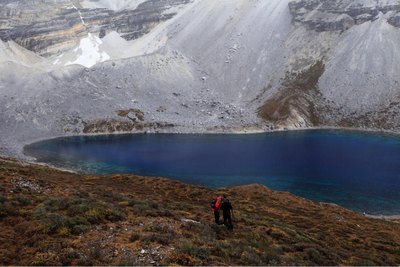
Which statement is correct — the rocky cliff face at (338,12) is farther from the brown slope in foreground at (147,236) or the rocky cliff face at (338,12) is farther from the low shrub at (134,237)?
the low shrub at (134,237)

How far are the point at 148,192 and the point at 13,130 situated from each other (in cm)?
8269

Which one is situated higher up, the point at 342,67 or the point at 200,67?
the point at 200,67

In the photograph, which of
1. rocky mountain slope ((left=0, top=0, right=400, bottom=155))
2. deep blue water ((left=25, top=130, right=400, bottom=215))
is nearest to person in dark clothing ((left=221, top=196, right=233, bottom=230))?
deep blue water ((left=25, top=130, right=400, bottom=215))

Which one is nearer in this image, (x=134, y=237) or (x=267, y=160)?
(x=134, y=237)

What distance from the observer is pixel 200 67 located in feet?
474

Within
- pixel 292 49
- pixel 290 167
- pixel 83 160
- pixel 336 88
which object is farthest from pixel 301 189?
pixel 292 49

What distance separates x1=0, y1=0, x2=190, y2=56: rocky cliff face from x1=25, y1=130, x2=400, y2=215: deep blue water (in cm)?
6985

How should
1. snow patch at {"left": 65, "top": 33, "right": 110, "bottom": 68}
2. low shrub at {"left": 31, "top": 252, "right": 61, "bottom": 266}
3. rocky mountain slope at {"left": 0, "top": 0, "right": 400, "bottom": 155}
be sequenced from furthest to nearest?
snow patch at {"left": 65, "top": 33, "right": 110, "bottom": 68}
rocky mountain slope at {"left": 0, "top": 0, "right": 400, "bottom": 155}
low shrub at {"left": 31, "top": 252, "right": 61, "bottom": 266}

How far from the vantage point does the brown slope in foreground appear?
709 inches

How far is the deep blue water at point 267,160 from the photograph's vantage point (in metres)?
60.4

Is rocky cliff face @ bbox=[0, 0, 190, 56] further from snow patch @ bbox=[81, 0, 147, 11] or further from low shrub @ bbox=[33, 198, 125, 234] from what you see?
low shrub @ bbox=[33, 198, 125, 234]

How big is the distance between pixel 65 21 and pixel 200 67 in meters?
65.9

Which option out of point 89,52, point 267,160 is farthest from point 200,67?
point 267,160

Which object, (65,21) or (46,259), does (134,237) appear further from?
(65,21)
